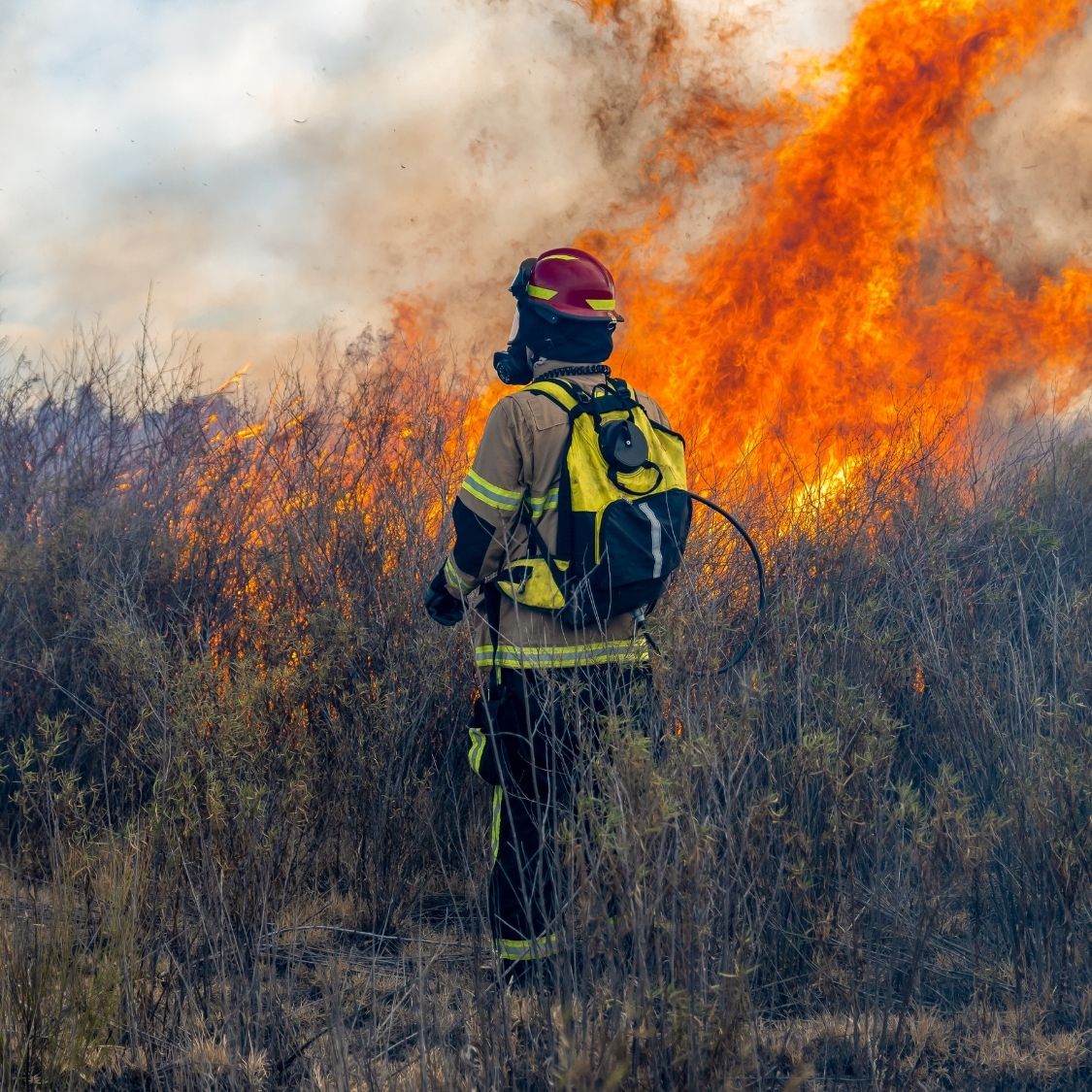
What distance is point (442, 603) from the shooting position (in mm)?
3186

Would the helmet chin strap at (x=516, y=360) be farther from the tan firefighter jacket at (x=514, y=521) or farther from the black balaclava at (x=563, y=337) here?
the tan firefighter jacket at (x=514, y=521)

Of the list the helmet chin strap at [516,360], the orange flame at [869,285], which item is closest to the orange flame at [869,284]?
the orange flame at [869,285]

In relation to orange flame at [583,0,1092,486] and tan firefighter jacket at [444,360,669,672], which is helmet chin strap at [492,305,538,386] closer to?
tan firefighter jacket at [444,360,669,672]

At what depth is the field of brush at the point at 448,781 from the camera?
2297mm

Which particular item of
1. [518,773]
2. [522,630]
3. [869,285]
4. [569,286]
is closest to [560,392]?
[569,286]

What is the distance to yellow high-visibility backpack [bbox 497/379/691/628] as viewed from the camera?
9.97 feet

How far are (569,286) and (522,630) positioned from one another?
1.07 meters

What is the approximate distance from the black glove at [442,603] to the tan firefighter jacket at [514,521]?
0.18ft

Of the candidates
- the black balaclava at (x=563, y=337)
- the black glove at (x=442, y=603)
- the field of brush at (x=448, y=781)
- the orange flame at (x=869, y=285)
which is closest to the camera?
the field of brush at (x=448, y=781)

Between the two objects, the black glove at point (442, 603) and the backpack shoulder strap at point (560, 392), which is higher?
the backpack shoulder strap at point (560, 392)

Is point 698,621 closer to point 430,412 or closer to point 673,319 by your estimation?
point 430,412

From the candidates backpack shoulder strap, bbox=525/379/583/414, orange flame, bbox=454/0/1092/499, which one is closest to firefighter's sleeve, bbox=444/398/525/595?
backpack shoulder strap, bbox=525/379/583/414

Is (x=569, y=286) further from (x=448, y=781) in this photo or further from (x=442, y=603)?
(x=448, y=781)

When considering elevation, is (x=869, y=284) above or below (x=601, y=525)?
above
